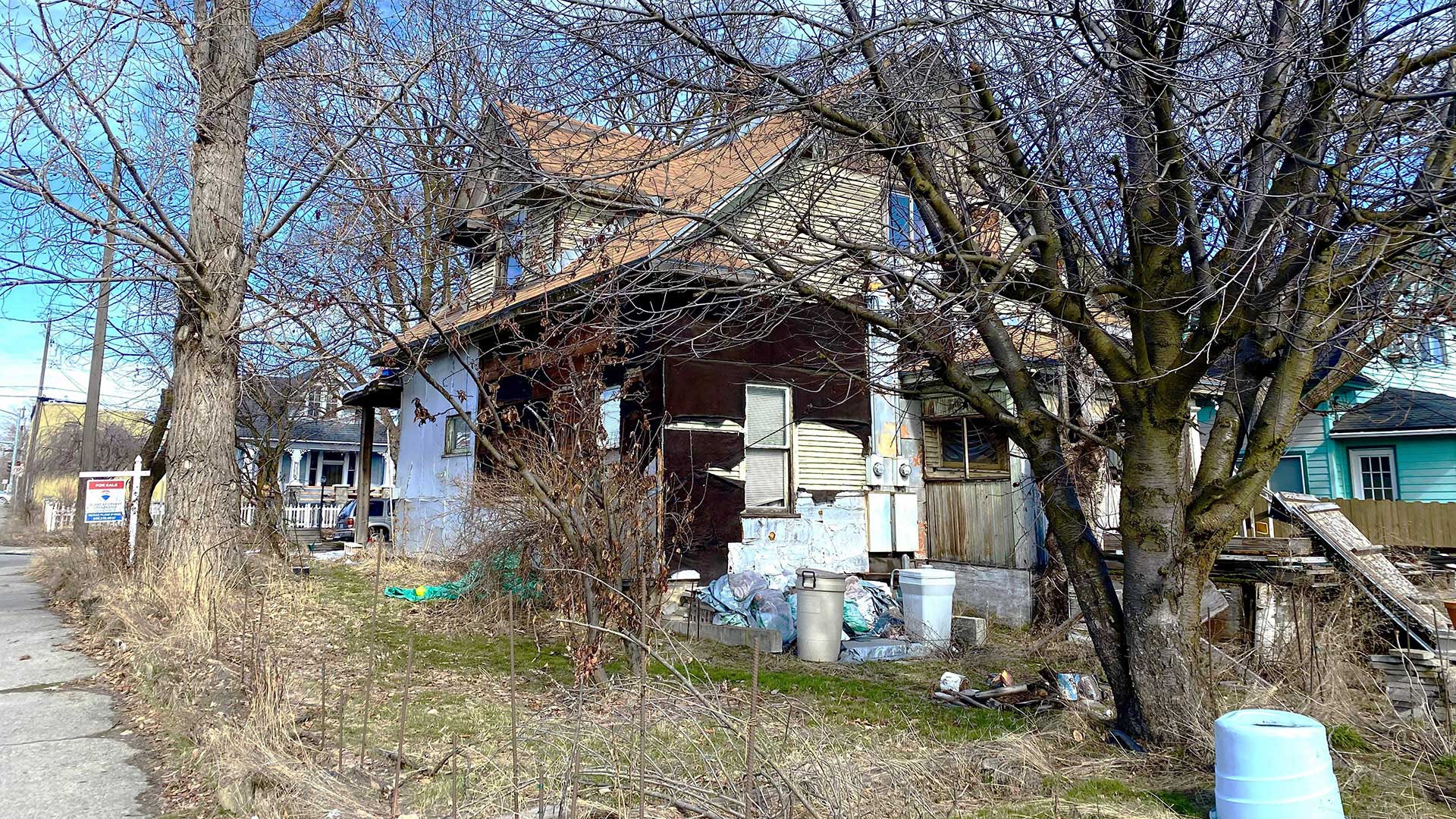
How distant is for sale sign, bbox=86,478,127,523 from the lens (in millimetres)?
12523

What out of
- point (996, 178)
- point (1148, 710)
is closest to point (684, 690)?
point (1148, 710)

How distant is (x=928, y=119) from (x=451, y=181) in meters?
3.55

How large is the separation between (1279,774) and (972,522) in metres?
8.76

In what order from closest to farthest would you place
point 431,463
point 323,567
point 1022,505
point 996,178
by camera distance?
point 996,178
point 1022,505
point 323,567
point 431,463

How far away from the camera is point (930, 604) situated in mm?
9797

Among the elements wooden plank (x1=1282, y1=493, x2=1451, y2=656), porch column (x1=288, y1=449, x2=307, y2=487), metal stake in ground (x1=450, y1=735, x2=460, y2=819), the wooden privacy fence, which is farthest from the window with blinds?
porch column (x1=288, y1=449, x2=307, y2=487)

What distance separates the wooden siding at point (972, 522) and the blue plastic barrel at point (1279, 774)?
7792mm

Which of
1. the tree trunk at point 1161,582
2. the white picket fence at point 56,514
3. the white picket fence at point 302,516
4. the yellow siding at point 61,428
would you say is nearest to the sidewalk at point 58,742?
the tree trunk at point 1161,582

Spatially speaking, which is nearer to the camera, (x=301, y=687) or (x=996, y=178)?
(x=301, y=687)

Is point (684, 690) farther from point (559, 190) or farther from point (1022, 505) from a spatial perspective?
point (1022, 505)

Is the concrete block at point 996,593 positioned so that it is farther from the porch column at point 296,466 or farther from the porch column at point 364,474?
the porch column at point 296,466

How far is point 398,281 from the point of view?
6535 millimetres

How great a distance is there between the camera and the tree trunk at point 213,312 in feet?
31.2

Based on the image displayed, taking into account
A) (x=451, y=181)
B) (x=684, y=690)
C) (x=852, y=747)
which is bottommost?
(x=852, y=747)
